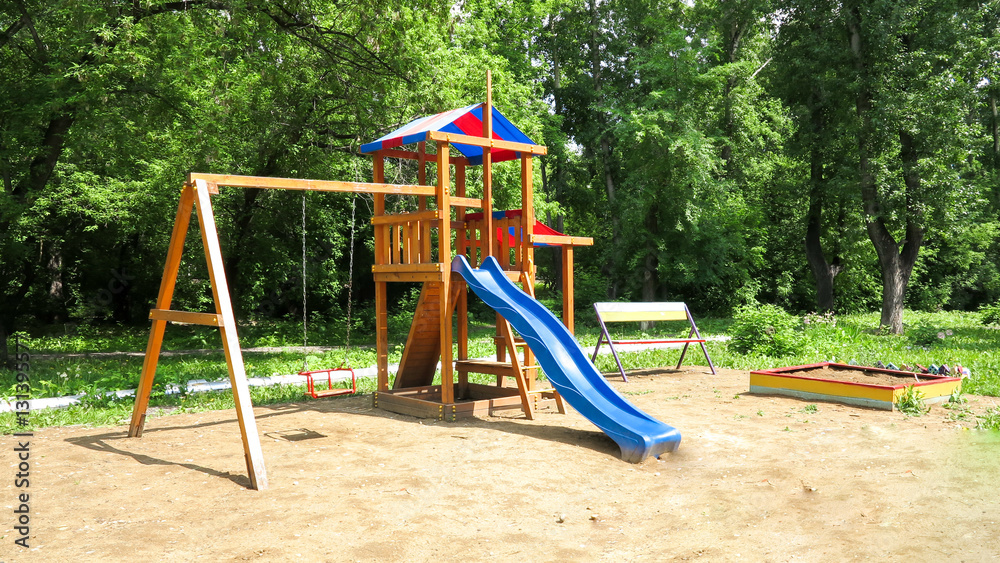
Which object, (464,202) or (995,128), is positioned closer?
(464,202)

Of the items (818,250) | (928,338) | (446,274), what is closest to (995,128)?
(818,250)

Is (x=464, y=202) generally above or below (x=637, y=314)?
above

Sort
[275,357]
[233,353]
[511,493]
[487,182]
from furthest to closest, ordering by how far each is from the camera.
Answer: [275,357], [487,182], [233,353], [511,493]

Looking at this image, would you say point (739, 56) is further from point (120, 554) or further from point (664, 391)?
point (120, 554)

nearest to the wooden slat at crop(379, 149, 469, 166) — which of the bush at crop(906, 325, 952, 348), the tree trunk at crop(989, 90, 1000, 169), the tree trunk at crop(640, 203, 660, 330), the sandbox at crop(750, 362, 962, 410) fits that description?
the sandbox at crop(750, 362, 962, 410)

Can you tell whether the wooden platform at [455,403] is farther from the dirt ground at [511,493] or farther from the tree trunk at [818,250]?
the tree trunk at [818,250]

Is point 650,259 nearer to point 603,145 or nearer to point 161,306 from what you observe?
point 603,145

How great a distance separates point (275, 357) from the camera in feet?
47.3

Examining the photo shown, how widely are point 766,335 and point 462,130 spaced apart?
7.15 m

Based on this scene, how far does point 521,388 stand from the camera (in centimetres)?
725

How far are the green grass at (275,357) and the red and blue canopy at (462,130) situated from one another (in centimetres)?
330

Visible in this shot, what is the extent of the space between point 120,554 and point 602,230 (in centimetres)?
2703

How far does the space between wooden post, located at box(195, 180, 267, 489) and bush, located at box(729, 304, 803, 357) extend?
959cm

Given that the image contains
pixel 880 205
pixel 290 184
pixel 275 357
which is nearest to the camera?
pixel 290 184
